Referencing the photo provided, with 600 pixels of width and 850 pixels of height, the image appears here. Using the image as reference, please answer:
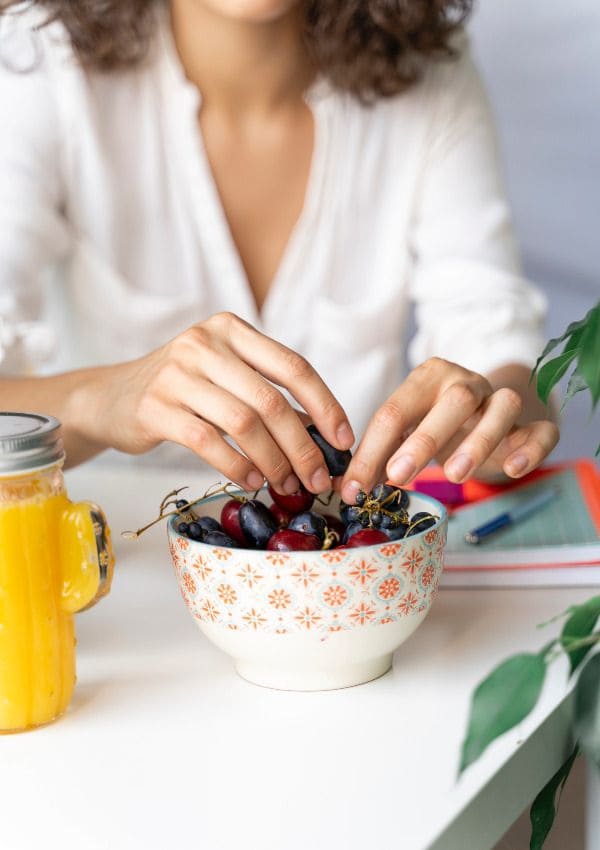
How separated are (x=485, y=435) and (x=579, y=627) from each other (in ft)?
1.32

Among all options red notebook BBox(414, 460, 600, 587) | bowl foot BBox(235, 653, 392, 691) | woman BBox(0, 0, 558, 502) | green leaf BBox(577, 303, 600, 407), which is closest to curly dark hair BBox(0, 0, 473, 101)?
woman BBox(0, 0, 558, 502)

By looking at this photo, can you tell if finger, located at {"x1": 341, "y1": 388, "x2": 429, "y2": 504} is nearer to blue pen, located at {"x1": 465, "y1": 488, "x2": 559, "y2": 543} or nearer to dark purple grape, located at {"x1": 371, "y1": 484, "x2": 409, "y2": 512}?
dark purple grape, located at {"x1": 371, "y1": 484, "x2": 409, "y2": 512}

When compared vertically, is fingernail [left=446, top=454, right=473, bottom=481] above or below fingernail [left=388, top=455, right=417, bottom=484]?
below

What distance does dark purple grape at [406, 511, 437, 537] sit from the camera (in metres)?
0.69

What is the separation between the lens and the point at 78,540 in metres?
0.65

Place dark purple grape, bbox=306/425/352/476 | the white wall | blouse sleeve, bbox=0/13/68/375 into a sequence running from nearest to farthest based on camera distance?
dark purple grape, bbox=306/425/352/476
blouse sleeve, bbox=0/13/68/375
the white wall

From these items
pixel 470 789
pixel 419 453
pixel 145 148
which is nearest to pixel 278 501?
pixel 419 453

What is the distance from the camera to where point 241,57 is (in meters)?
1.46

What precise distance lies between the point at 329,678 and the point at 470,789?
14 cm

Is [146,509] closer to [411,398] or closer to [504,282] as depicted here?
[411,398]

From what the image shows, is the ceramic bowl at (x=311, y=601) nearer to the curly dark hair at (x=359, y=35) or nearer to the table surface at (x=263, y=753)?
the table surface at (x=263, y=753)

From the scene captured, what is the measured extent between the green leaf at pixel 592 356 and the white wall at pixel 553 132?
65.8 inches

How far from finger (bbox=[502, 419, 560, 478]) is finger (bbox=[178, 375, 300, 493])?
0.21 metres

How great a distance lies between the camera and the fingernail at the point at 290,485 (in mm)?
737
